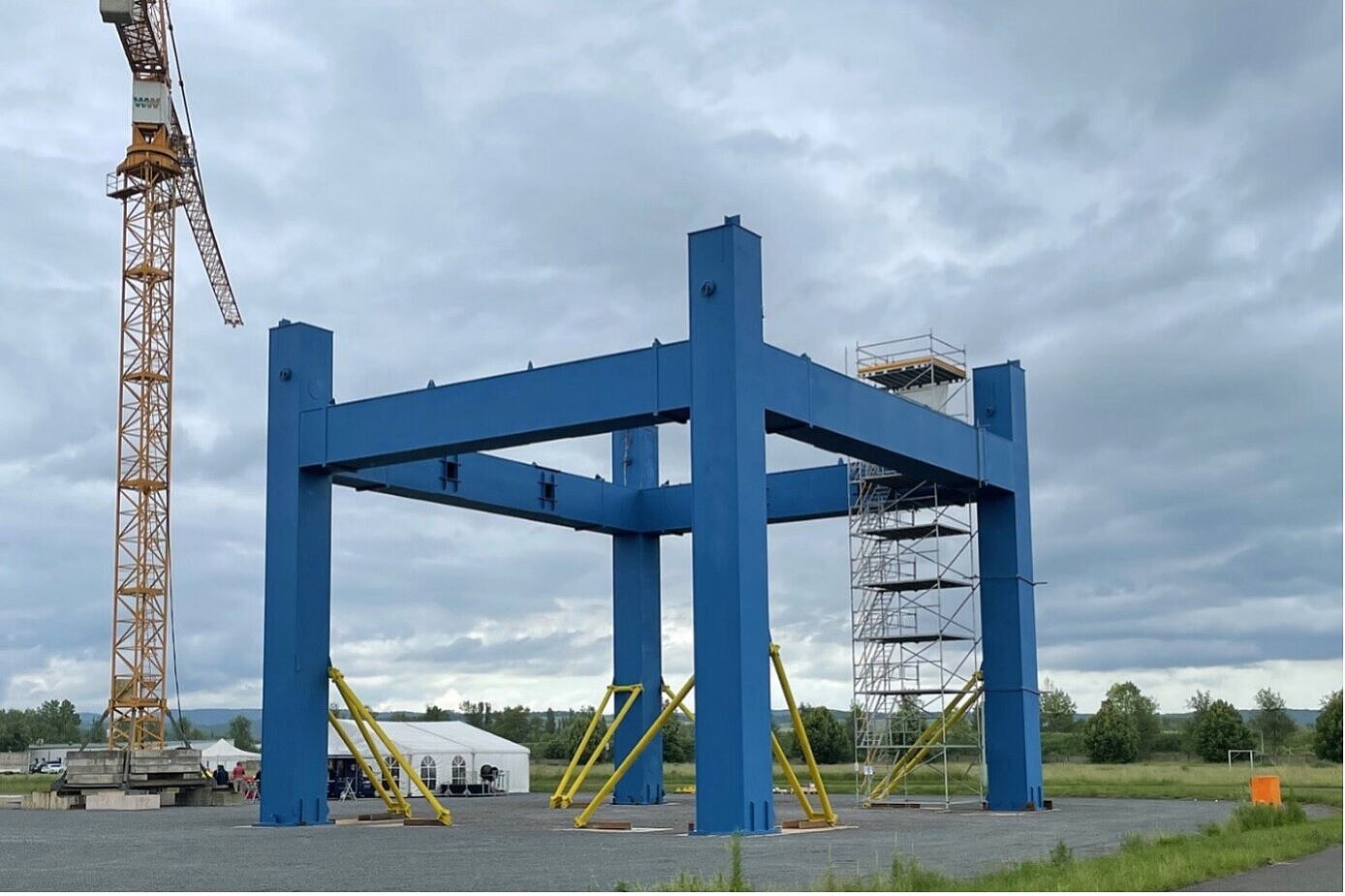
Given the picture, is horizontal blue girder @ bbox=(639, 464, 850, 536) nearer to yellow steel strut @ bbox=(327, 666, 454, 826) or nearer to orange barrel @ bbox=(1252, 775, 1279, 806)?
yellow steel strut @ bbox=(327, 666, 454, 826)

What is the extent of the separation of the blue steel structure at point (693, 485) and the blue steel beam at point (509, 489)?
0.05m

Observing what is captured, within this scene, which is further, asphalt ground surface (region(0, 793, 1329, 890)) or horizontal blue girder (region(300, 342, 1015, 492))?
horizontal blue girder (region(300, 342, 1015, 492))

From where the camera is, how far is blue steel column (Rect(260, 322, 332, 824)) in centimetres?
2959

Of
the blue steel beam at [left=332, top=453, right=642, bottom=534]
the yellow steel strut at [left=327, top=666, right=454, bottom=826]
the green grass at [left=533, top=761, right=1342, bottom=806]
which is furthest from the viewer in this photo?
the green grass at [left=533, top=761, right=1342, bottom=806]

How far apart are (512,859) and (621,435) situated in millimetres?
20035

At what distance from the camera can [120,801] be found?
44.7m

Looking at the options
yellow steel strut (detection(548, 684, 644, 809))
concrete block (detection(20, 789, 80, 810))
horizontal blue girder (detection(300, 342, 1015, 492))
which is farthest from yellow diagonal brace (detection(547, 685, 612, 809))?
concrete block (detection(20, 789, 80, 810))

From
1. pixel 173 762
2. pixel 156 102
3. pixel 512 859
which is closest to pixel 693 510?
pixel 512 859

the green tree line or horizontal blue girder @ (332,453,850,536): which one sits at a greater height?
horizontal blue girder @ (332,453,850,536)

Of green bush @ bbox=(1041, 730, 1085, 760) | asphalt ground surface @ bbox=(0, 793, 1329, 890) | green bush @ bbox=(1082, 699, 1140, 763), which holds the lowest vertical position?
green bush @ bbox=(1041, 730, 1085, 760)

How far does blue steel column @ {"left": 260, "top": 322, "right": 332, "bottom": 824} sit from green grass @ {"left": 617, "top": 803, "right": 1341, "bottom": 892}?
14.6 meters

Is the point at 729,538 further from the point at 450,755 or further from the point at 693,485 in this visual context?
the point at 450,755

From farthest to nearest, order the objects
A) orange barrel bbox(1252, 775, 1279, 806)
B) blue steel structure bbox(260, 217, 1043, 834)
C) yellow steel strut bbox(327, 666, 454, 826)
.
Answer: yellow steel strut bbox(327, 666, 454, 826), orange barrel bbox(1252, 775, 1279, 806), blue steel structure bbox(260, 217, 1043, 834)

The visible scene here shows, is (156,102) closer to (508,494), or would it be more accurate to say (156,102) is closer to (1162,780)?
(508,494)
